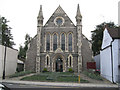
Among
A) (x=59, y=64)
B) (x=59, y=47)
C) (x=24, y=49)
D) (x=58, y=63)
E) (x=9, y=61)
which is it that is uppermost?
(x=24, y=49)

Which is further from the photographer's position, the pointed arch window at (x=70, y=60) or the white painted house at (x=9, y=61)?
the pointed arch window at (x=70, y=60)

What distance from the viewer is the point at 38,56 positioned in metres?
31.5

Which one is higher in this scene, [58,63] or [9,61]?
[9,61]

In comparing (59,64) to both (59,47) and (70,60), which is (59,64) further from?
(59,47)

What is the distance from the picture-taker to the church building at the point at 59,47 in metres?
31.3

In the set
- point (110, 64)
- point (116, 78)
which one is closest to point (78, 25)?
point (110, 64)

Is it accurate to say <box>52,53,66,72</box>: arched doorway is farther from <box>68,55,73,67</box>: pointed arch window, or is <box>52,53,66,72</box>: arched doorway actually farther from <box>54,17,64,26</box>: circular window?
<box>54,17,64,26</box>: circular window

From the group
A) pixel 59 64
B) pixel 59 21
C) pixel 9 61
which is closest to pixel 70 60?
pixel 59 64

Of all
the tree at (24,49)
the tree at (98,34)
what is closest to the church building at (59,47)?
the tree at (98,34)

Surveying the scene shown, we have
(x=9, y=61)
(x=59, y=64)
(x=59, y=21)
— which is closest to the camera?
(x=9, y=61)

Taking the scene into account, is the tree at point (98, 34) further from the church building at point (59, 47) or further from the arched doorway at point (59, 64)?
the arched doorway at point (59, 64)

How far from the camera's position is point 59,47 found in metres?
32.0

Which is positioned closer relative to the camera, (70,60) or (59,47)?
(70,60)

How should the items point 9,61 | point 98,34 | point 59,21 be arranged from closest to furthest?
point 9,61, point 59,21, point 98,34
